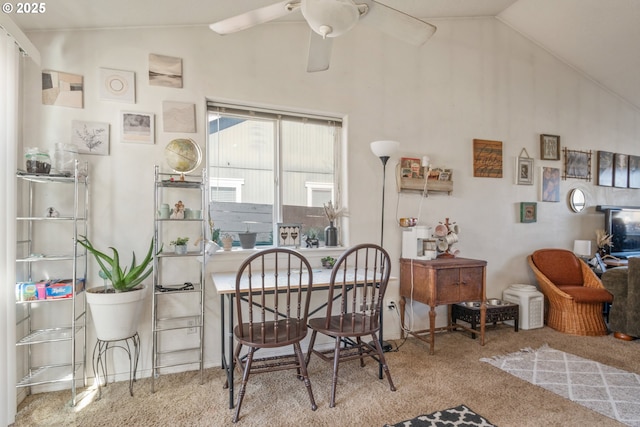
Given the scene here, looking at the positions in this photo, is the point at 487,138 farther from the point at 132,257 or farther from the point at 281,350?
the point at 132,257

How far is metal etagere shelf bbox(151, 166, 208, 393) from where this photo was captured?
2518 millimetres

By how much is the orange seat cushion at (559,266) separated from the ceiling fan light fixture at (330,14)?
11.8 feet

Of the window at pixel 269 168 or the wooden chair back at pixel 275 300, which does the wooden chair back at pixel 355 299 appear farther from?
the window at pixel 269 168

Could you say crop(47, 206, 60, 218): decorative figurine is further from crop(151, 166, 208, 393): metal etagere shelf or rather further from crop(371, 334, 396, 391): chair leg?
crop(371, 334, 396, 391): chair leg

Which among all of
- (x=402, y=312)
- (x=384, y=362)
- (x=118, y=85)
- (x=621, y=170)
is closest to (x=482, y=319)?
(x=402, y=312)

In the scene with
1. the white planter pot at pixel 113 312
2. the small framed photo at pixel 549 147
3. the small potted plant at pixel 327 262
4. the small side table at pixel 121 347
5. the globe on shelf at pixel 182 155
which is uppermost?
the small framed photo at pixel 549 147

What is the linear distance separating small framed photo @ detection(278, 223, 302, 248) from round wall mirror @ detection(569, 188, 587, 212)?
11.7 ft

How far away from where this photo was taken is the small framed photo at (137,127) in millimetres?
2467

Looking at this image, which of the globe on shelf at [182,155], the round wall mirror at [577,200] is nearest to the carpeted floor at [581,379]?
the round wall mirror at [577,200]

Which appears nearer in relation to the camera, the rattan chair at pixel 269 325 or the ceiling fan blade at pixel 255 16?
the ceiling fan blade at pixel 255 16

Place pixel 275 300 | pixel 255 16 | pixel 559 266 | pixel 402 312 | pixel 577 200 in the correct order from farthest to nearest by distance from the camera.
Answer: pixel 577 200, pixel 559 266, pixel 402 312, pixel 275 300, pixel 255 16

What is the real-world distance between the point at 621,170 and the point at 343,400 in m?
5.03

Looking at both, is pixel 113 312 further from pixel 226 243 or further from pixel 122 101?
pixel 122 101

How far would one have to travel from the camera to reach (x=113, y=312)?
84.5 inches
